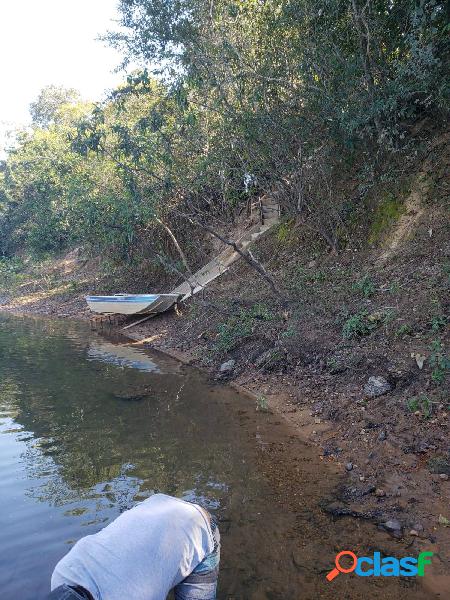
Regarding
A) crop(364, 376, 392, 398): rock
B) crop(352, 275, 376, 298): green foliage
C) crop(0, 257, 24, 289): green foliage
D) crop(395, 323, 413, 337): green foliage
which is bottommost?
crop(364, 376, 392, 398): rock

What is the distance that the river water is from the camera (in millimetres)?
4121

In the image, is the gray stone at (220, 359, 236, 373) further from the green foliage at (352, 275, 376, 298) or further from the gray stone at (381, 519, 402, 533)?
the gray stone at (381, 519, 402, 533)

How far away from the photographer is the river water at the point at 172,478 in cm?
412

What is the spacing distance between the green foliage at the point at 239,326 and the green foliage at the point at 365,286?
1.83 metres

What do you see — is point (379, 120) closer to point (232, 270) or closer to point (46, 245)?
point (232, 270)

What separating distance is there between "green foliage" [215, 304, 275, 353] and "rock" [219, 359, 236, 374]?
572 millimetres

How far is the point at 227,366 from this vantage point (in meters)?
9.96

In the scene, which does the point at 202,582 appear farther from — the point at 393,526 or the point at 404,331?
the point at 404,331

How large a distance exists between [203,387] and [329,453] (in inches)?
143

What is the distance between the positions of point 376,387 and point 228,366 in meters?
3.66

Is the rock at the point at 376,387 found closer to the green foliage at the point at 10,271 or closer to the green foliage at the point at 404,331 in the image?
the green foliage at the point at 404,331

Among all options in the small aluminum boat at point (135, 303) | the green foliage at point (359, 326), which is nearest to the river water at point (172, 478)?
the green foliage at point (359, 326)

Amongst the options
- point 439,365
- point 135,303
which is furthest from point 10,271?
point 439,365

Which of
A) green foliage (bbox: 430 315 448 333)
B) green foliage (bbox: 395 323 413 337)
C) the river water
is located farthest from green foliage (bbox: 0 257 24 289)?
green foliage (bbox: 430 315 448 333)
